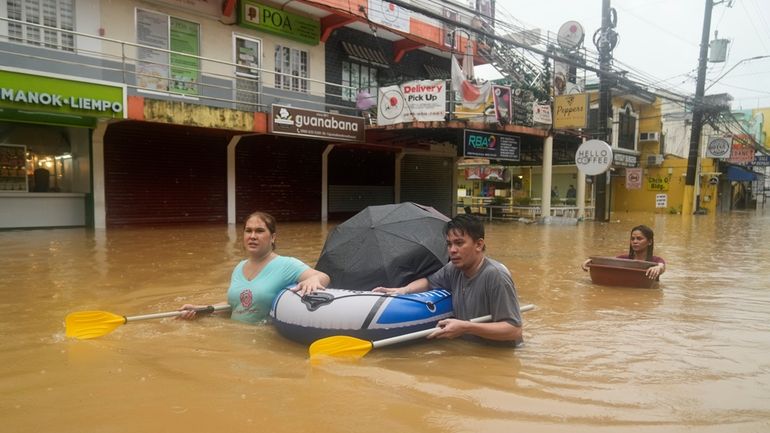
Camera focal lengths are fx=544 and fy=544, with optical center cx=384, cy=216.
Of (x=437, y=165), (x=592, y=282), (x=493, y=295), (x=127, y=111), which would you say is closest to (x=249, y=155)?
(x=127, y=111)

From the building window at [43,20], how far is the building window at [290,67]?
5.67m

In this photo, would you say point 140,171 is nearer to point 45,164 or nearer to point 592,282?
point 45,164

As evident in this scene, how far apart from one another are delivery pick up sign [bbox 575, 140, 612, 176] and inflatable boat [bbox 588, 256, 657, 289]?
10020mm

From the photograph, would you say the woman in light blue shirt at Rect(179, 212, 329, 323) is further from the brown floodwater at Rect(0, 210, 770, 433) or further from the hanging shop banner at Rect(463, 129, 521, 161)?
the hanging shop banner at Rect(463, 129, 521, 161)

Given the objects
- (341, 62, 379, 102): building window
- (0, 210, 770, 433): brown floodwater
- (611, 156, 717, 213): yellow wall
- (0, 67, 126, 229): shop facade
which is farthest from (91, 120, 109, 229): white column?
(611, 156, 717, 213): yellow wall

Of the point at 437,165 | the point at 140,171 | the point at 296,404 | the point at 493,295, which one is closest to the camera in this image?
the point at 296,404

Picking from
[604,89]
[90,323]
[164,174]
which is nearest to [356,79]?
[164,174]

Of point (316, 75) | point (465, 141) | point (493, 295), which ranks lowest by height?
point (493, 295)

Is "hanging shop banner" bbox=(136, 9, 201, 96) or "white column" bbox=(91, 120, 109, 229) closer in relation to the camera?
"white column" bbox=(91, 120, 109, 229)

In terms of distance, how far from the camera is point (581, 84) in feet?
68.5

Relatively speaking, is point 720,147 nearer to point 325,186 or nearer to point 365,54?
point 365,54

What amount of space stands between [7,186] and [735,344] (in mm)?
14777

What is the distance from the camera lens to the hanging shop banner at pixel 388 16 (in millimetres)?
17906

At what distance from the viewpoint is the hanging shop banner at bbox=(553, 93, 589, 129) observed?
18.1m
